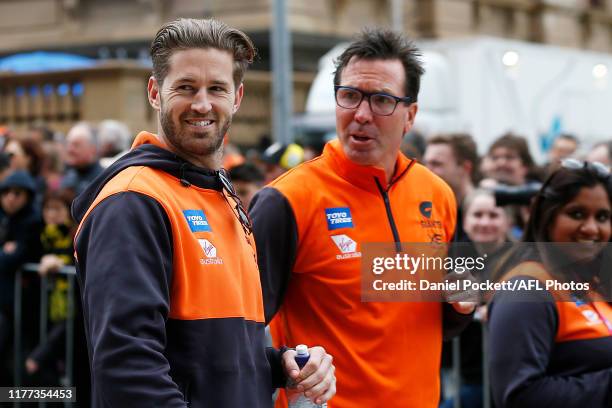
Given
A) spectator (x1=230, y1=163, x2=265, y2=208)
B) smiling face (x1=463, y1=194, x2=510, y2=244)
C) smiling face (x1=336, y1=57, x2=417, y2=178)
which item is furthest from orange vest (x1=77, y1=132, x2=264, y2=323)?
spectator (x1=230, y1=163, x2=265, y2=208)

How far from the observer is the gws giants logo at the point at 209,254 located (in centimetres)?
299

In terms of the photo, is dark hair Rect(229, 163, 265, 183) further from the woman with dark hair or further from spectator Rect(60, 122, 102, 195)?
the woman with dark hair

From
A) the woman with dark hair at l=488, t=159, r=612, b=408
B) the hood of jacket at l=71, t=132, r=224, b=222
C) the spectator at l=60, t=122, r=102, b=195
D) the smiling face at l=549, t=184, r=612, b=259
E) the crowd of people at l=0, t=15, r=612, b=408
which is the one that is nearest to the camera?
the crowd of people at l=0, t=15, r=612, b=408

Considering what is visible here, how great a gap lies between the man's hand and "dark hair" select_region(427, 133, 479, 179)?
14.4 feet

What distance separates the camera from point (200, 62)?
10.2ft

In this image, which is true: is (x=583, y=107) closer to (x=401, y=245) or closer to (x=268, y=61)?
(x=268, y=61)

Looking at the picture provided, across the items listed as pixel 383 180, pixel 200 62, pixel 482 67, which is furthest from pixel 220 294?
pixel 482 67

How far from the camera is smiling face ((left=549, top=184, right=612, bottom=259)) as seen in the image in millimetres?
4355

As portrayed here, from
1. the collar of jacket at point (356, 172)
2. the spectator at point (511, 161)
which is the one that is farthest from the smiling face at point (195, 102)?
the spectator at point (511, 161)

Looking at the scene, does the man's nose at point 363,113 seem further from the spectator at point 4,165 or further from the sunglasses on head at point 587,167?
the spectator at point 4,165

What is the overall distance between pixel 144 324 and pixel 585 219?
7.45ft

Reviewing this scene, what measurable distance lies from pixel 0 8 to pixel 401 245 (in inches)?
1241

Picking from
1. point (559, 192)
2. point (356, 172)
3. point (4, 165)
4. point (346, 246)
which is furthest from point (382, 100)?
→ point (4, 165)

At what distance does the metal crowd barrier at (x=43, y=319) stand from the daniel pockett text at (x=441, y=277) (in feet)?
14.3
